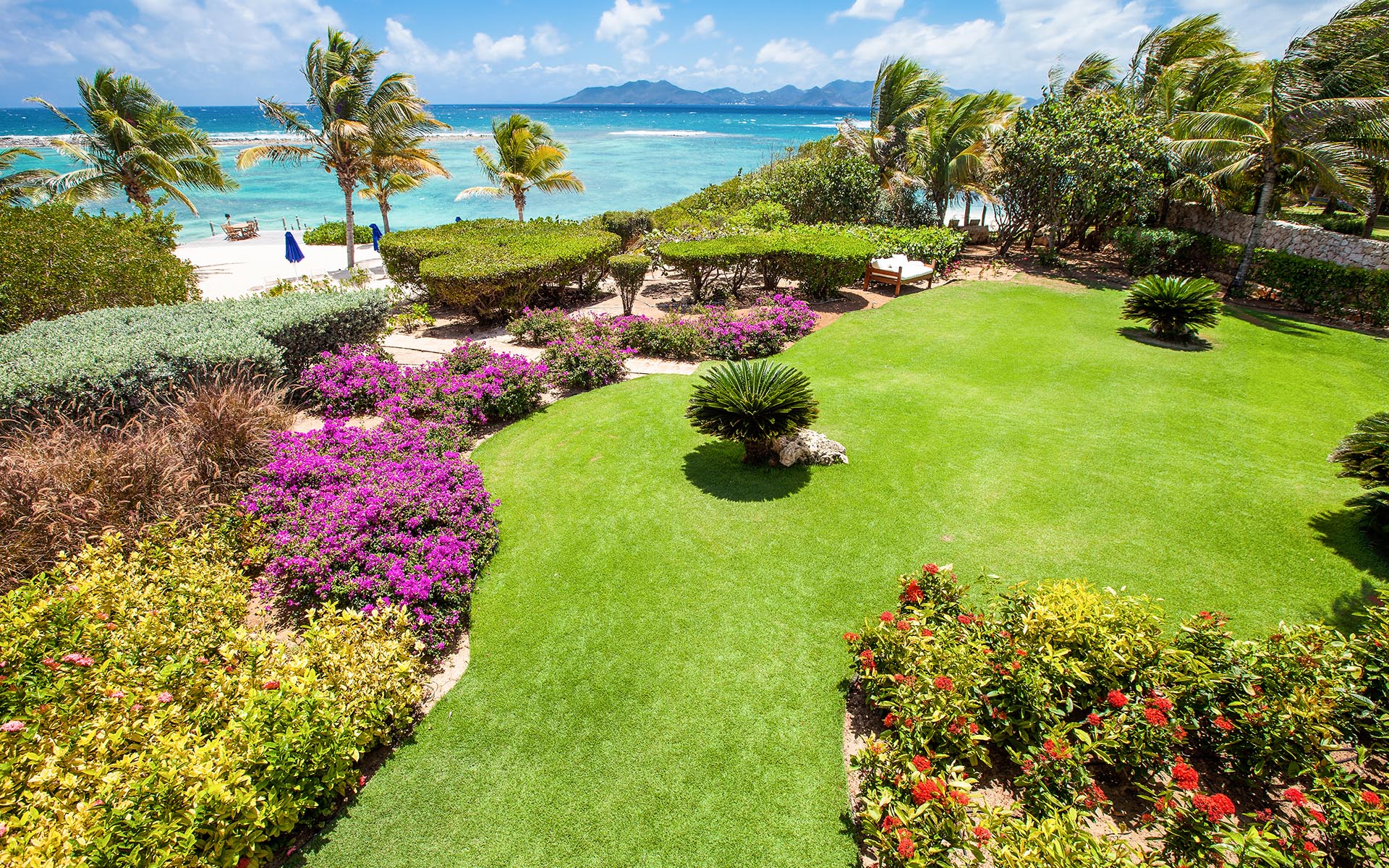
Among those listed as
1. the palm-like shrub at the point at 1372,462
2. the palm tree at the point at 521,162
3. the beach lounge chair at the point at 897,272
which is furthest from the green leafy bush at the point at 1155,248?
the palm tree at the point at 521,162

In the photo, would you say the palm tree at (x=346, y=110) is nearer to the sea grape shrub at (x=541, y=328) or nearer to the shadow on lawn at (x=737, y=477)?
the sea grape shrub at (x=541, y=328)

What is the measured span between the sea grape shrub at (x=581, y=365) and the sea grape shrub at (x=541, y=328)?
4.27 feet

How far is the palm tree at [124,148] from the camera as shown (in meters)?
18.7

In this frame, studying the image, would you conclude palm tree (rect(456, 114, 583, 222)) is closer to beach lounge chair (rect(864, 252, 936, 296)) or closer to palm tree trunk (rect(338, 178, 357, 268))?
palm tree trunk (rect(338, 178, 357, 268))

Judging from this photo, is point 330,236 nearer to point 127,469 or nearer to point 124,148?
point 124,148

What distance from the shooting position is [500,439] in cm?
937

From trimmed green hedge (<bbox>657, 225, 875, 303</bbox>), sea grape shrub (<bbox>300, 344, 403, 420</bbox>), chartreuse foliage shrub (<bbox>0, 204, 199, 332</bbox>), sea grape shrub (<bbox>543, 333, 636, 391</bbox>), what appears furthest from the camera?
trimmed green hedge (<bbox>657, 225, 875, 303</bbox>)

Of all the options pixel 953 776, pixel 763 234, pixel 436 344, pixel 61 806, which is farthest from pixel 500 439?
pixel 763 234

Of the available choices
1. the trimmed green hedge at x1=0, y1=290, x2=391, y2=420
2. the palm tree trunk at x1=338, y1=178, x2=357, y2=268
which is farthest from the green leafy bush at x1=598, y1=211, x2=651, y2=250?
the trimmed green hedge at x1=0, y1=290, x2=391, y2=420

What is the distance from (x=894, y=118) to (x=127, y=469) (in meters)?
26.3

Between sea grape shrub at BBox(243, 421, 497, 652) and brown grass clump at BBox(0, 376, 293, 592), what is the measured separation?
0.46m

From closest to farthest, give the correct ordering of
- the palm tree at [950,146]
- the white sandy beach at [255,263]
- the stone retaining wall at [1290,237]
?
1. the stone retaining wall at [1290,237]
2. the white sandy beach at [255,263]
3. the palm tree at [950,146]

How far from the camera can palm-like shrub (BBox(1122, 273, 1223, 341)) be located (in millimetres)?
12578

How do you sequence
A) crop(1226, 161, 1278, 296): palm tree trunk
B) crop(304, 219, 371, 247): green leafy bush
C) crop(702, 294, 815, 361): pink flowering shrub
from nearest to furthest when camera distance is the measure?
crop(702, 294, 815, 361): pink flowering shrub
crop(1226, 161, 1278, 296): palm tree trunk
crop(304, 219, 371, 247): green leafy bush
